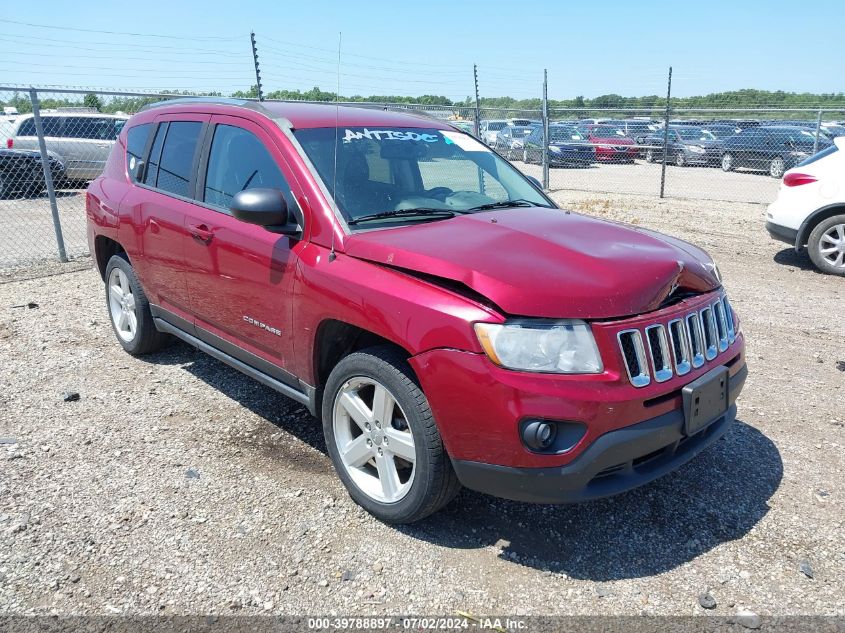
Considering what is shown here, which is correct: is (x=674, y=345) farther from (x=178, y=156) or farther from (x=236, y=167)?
(x=178, y=156)

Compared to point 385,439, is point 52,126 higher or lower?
higher

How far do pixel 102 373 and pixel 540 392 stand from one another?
3.82m

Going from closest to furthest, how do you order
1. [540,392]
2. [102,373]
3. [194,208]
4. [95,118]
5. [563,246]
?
[540,392] → [563,246] → [194,208] → [102,373] → [95,118]

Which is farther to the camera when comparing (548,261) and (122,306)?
(122,306)

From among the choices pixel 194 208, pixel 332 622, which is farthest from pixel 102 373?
pixel 332 622

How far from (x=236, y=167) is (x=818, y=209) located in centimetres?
696

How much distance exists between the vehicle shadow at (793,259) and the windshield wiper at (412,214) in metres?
6.50

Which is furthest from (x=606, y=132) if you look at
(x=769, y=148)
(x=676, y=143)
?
(x=769, y=148)

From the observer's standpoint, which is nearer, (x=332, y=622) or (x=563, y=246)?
(x=332, y=622)

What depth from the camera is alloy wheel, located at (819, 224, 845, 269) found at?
7777 millimetres

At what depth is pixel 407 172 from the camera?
3.82 metres

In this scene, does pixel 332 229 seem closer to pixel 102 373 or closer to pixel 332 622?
pixel 332 622

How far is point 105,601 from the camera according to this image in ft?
8.88

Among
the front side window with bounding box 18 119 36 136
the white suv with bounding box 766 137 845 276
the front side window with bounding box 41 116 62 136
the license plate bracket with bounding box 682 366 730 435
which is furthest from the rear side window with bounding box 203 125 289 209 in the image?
the front side window with bounding box 18 119 36 136
